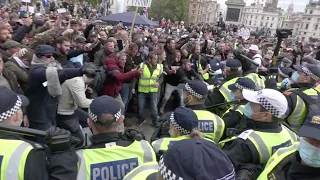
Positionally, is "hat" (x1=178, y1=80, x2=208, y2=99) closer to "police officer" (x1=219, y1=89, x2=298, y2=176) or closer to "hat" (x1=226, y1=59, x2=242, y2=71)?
"police officer" (x1=219, y1=89, x2=298, y2=176)

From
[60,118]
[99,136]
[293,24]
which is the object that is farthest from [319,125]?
[293,24]

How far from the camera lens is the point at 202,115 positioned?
3324 mm

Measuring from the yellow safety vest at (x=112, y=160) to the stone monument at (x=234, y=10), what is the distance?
72.1 metres

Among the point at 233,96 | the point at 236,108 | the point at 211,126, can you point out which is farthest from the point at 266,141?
the point at 233,96

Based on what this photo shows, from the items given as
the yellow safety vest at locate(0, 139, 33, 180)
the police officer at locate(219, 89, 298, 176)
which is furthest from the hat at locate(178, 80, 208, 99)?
the yellow safety vest at locate(0, 139, 33, 180)

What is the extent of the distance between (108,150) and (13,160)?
67cm

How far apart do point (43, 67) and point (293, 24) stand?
137 metres

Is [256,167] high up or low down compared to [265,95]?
down

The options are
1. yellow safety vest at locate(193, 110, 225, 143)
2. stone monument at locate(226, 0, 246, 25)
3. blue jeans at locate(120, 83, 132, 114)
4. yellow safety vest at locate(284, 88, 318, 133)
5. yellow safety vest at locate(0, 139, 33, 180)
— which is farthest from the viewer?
stone monument at locate(226, 0, 246, 25)

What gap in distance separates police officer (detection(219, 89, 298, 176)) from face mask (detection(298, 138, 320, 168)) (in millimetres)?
527

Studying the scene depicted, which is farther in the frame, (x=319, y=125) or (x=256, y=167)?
(x=256, y=167)

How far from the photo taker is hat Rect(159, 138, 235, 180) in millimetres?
1240

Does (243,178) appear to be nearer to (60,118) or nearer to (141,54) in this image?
(60,118)

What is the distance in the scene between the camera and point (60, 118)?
395cm
